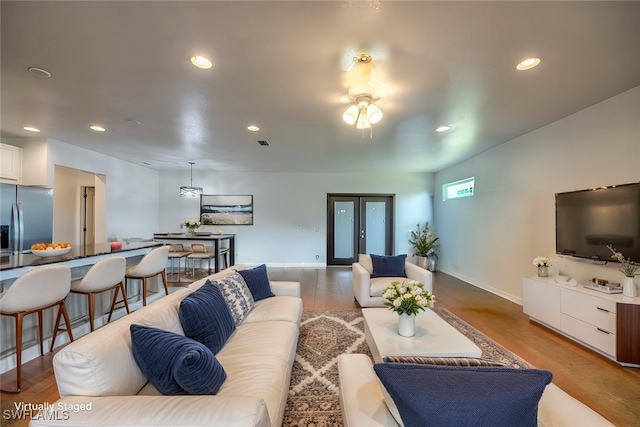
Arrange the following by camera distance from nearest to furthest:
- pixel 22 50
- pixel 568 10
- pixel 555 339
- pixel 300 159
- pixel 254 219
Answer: pixel 568 10 → pixel 22 50 → pixel 555 339 → pixel 300 159 → pixel 254 219

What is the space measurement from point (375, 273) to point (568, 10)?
327cm

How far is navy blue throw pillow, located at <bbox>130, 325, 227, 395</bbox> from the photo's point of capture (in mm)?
1130

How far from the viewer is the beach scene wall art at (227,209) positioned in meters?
7.02

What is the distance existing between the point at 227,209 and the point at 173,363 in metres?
6.24

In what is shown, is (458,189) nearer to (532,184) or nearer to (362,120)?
(532,184)

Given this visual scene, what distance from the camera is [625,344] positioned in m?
2.27

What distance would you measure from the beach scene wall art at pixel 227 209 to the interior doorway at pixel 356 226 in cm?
220

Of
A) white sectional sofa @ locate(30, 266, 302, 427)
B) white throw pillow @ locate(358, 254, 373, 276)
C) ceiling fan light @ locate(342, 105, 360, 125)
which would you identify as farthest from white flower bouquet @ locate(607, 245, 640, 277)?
white sectional sofa @ locate(30, 266, 302, 427)

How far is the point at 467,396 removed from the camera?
0.73 m

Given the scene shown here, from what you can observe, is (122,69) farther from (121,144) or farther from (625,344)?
(625,344)

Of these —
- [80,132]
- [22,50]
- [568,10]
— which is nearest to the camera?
[568,10]

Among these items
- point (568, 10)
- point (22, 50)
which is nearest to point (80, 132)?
point (22, 50)

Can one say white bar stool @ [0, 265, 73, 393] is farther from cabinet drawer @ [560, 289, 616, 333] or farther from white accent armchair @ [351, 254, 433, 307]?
cabinet drawer @ [560, 289, 616, 333]

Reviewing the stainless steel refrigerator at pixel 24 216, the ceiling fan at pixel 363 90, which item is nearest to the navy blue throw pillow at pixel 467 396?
the ceiling fan at pixel 363 90
